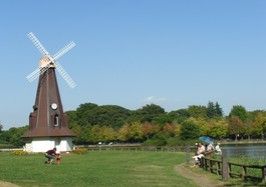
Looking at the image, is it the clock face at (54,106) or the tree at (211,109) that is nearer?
the clock face at (54,106)

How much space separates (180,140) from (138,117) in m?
46.1

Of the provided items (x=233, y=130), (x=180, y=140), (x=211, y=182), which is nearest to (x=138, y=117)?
(x=233, y=130)

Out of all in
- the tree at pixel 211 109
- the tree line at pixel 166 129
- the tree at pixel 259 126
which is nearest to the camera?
the tree line at pixel 166 129

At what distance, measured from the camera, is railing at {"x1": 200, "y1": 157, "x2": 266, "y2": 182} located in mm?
20309

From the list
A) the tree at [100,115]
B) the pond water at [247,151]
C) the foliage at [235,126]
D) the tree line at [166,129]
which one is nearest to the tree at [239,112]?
the tree line at [166,129]

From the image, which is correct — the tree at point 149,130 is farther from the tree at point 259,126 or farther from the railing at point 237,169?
the railing at point 237,169

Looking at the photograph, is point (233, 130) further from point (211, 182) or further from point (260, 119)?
point (211, 182)

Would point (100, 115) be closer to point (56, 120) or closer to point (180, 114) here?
point (180, 114)

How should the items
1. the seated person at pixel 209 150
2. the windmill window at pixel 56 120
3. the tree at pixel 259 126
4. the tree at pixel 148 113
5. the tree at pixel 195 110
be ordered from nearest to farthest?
the seated person at pixel 209 150
the windmill window at pixel 56 120
the tree at pixel 259 126
the tree at pixel 148 113
the tree at pixel 195 110

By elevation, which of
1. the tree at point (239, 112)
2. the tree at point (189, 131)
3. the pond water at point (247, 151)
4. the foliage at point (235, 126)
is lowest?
the pond water at point (247, 151)

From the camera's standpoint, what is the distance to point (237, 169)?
2614 centimetres

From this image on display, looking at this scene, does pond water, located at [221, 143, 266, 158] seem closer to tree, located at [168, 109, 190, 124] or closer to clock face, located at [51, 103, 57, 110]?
clock face, located at [51, 103, 57, 110]

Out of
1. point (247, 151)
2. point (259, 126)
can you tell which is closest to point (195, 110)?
point (259, 126)

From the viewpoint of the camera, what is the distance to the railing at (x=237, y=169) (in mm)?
20309
